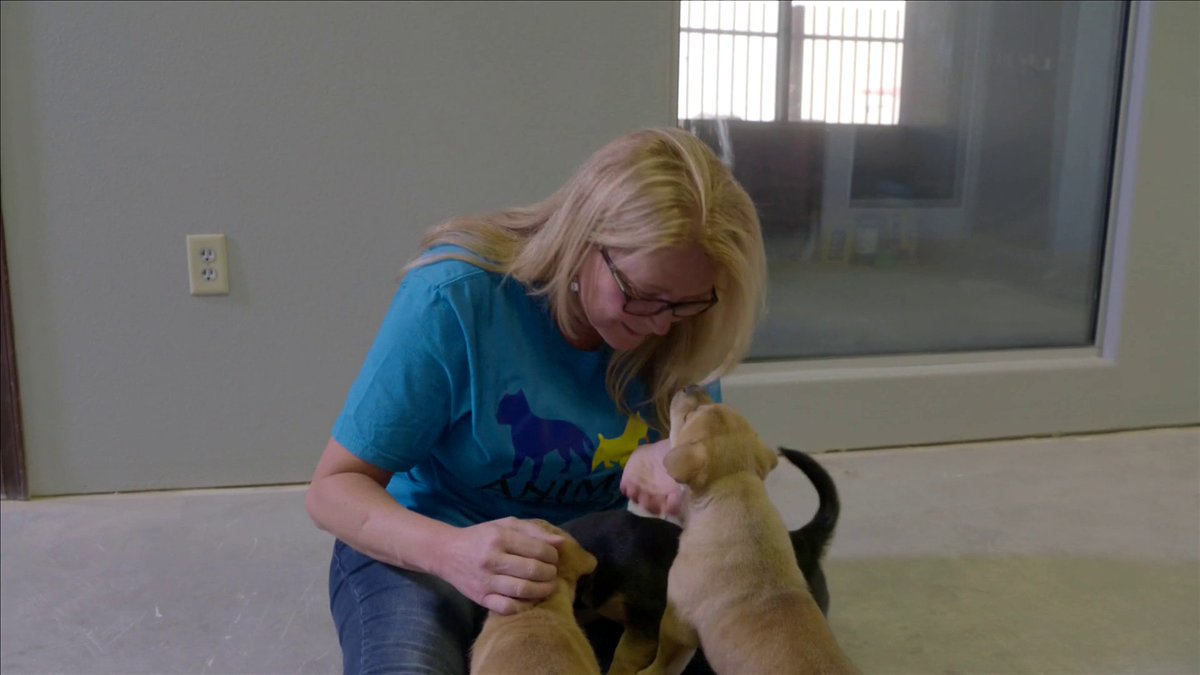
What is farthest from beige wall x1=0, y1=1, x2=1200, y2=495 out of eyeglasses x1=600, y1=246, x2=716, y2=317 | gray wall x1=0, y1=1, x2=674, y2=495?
eyeglasses x1=600, y1=246, x2=716, y2=317

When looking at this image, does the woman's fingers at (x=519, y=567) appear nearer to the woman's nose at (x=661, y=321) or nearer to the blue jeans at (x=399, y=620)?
the blue jeans at (x=399, y=620)

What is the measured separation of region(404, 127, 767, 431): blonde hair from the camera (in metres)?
1.01

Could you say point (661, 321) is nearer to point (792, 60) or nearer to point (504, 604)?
point (504, 604)

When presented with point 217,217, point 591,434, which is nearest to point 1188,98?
point 591,434

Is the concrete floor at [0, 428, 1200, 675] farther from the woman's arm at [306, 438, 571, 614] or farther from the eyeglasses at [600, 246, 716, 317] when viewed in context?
the eyeglasses at [600, 246, 716, 317]

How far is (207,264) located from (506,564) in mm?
1190

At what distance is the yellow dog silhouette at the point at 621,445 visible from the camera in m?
1.19

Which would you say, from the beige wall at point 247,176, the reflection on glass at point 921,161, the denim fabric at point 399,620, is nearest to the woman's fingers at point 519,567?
the denim fabric at point 399,620

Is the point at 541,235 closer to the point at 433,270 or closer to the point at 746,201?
the point at 433,270

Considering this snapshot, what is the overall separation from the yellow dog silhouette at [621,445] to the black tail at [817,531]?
0.63 feet

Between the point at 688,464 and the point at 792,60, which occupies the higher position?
the point at 792,60

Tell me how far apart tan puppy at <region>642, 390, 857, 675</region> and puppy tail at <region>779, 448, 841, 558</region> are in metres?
0.22

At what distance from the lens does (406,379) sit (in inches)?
41.9

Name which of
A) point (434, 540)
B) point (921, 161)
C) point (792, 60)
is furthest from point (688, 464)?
point (921, 161)
